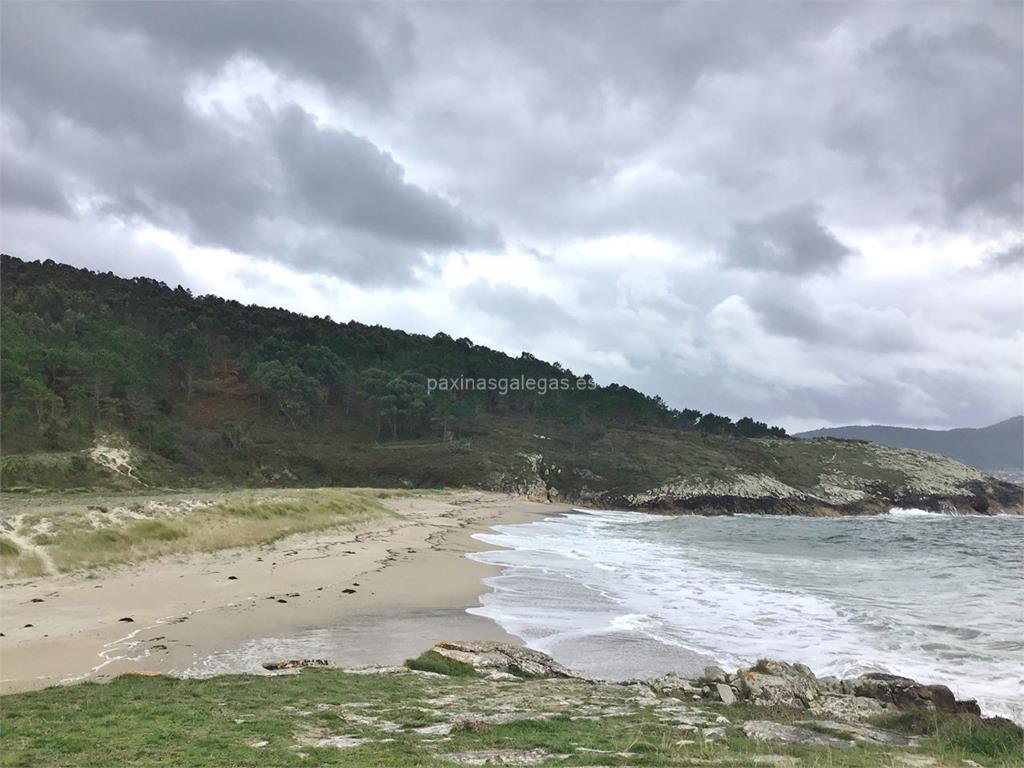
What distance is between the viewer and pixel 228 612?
1434cm

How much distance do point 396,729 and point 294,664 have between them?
4084mm

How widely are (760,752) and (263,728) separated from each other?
219 inches

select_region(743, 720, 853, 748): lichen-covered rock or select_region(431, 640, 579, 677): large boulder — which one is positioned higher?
select_region(743, 720, 853, 748): lichen-covered rock

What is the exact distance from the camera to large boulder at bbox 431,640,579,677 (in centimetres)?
1105

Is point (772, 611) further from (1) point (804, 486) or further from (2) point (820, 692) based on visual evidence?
(1) point (804, 486)

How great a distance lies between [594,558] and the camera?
29.6 metres

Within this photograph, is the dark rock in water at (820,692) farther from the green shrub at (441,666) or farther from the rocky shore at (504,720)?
the green shrub at (441,666)

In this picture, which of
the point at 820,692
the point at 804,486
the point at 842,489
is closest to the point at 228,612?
the point at 820,692

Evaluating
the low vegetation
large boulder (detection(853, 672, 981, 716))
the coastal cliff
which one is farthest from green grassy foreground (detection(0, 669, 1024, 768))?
the coastal cliff

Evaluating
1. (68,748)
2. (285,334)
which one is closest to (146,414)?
(285,334)

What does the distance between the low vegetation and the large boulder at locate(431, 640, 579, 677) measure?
1511 millimetres

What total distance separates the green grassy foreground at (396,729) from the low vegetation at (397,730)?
0.02 metres

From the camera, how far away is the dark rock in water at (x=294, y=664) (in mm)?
10562

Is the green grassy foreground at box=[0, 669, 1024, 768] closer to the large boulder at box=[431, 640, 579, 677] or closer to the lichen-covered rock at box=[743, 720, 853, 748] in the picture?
the lichen-covered rock at box=[743, 720, 853, 748]
